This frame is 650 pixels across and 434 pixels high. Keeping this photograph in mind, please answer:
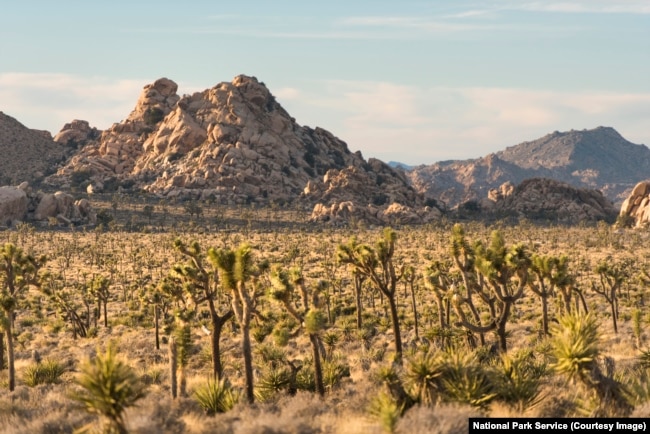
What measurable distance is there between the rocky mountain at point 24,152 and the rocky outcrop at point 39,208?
4324 centimetres

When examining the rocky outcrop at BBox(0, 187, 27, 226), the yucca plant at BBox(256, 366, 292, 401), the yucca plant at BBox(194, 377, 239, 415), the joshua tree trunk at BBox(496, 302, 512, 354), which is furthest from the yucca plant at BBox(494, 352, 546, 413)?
the rocky outcrop at BBox(0, 187, 27, 226)

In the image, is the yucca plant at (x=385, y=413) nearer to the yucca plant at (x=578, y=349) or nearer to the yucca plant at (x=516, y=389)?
the yucca plant at (x=516, y=389)

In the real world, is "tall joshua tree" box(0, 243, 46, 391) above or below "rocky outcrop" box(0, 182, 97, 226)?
below

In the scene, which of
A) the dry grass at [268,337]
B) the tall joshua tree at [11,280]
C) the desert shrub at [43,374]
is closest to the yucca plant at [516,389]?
the dry grass at [268,337]

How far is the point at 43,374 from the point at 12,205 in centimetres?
8235

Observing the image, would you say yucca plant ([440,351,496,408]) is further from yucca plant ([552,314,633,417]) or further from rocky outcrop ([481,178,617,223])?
rocky outcrop ([481,178,617,223])

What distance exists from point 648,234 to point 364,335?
7946 cm

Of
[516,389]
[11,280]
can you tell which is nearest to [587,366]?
[516,389]

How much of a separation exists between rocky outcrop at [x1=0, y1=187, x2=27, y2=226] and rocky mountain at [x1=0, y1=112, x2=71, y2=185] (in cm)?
4431

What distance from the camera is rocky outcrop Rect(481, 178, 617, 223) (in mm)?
121625

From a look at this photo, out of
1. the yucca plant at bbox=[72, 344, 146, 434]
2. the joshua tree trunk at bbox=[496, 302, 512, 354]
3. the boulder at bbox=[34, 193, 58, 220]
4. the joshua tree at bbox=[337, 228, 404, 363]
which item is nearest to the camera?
the yucca plant at bbox=[72, 344, 146, 434]

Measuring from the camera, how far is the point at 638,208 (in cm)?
10900

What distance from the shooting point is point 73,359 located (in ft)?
90.0

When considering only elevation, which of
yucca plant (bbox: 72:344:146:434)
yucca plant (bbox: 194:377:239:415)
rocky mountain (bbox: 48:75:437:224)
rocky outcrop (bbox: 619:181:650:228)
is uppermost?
rocky mountain (bbox: 48:75:437:224)
